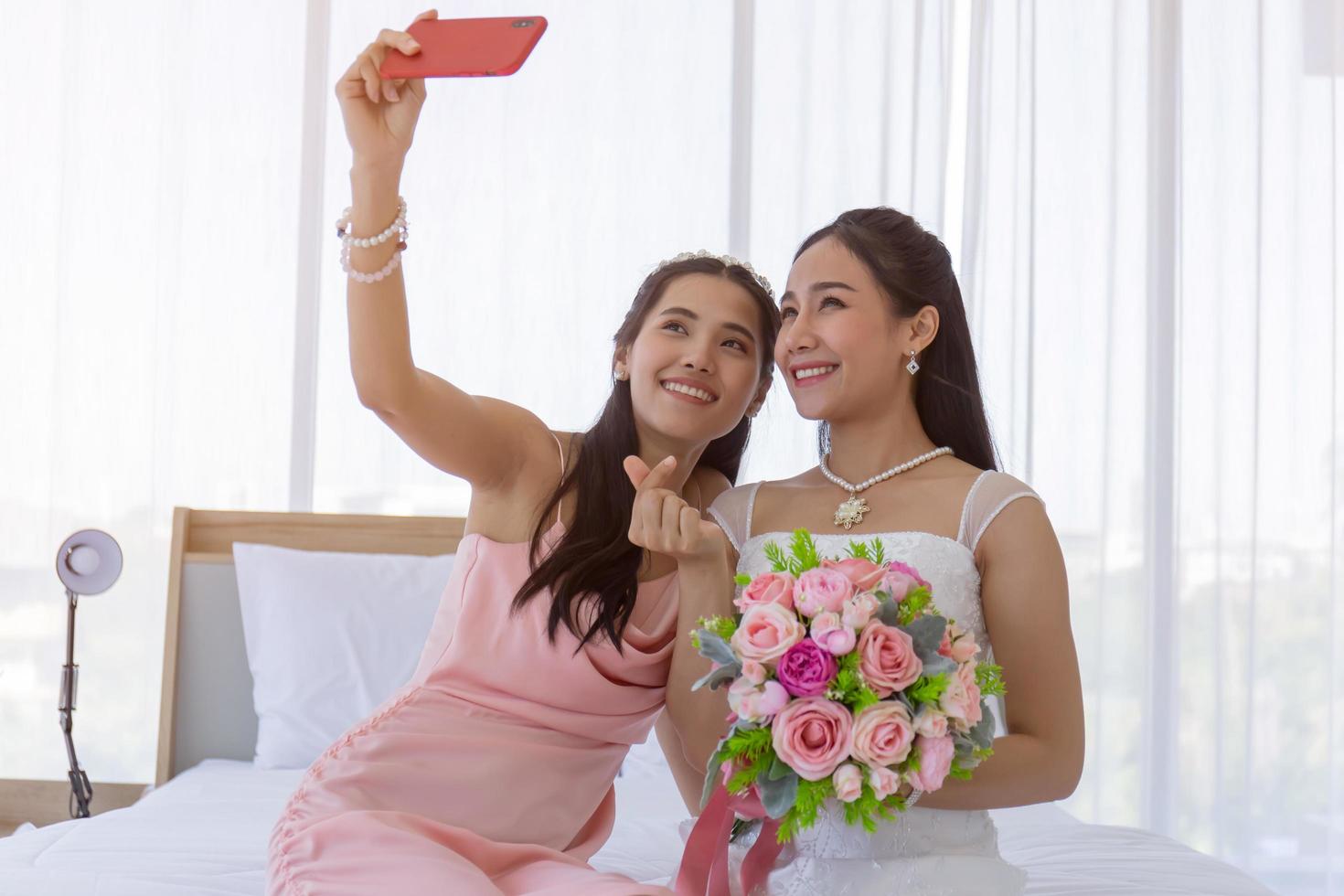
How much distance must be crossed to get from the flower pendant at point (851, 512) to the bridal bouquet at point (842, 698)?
1.52ft

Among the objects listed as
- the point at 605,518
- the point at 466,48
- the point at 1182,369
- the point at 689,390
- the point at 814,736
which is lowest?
the point at 814,736

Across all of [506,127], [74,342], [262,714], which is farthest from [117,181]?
[262,714]

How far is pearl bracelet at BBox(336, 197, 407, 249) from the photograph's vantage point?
1555 mm

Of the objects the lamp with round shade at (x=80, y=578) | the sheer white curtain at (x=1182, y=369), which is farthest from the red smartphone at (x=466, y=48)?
the sheer white curtain at (x=1182, y=369)

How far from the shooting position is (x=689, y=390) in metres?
1.80

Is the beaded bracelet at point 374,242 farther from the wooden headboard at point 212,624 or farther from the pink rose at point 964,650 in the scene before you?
the wooden headboard at point 212,624

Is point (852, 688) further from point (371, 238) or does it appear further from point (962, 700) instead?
point (371, 238)

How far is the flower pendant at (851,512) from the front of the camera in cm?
185

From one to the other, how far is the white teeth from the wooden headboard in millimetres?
1763

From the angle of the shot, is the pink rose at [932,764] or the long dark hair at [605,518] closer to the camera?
the pink rose at [932,764]

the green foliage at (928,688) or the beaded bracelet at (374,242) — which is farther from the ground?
the beaded bracelet at (374,242)

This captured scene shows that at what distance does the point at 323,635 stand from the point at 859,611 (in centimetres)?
207

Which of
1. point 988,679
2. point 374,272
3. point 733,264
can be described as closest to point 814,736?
point 988,679

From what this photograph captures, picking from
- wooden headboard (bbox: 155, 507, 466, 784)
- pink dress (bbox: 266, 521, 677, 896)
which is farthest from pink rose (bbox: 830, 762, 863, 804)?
wooden headboard (bbox: 155, 507, 466, 784)
